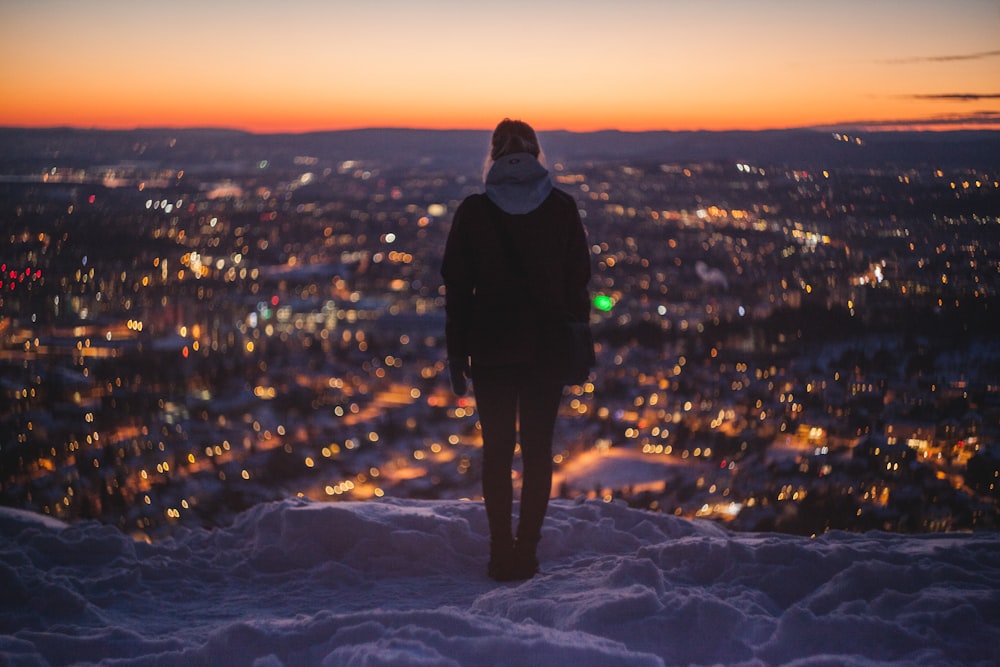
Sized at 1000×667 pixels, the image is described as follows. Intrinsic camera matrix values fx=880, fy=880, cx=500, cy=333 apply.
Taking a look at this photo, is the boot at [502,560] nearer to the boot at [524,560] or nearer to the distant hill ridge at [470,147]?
the boot at [524,560]

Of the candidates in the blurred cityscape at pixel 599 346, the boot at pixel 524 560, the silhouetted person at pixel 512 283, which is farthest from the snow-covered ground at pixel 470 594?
the blurred cityscape at pixel 599 346

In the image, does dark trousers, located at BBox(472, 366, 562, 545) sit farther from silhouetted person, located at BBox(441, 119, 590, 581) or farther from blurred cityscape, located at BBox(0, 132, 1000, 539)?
blurred cityscape, located at BBox(0, 132, 1000, 539)

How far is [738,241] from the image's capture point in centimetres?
727

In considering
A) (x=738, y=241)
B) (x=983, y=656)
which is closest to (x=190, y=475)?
(x=738, y=241)

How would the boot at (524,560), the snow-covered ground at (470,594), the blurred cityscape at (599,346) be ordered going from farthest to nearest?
the blurred cityscape at (599,346) < the boot at (524,560) < the snow-covered ground at (470,594)

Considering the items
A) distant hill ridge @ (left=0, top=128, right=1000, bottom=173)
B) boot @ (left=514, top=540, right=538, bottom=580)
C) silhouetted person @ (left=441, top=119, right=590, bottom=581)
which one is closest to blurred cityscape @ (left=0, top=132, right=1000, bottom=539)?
distant hill ridge @ (left=0, top=128, right=1000, bottom=173)

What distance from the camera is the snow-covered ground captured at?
7.21 feet

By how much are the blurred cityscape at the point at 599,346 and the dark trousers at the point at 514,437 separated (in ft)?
5.06

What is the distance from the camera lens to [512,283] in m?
2.87

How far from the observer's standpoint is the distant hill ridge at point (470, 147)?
581 cm

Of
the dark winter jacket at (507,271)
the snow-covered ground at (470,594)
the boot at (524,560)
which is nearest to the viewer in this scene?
the snow-covered ground at (470,594)

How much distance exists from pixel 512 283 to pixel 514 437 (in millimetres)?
535

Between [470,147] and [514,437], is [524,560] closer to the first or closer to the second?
[514,437]

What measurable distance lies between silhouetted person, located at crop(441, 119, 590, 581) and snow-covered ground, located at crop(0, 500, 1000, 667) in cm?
63
